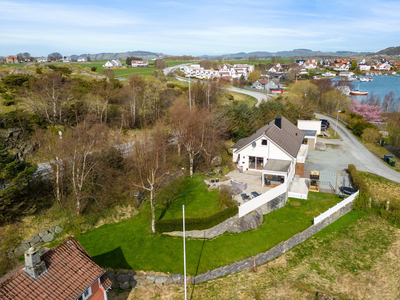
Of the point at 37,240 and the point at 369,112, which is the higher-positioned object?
the point at 369,112

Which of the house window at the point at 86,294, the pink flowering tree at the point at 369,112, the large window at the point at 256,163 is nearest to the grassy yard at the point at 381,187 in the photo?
the large window at the point at 256,163

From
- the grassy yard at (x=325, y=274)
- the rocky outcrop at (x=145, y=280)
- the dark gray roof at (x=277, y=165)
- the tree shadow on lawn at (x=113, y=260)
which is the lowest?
the grassy yard at (x=325, y=274)

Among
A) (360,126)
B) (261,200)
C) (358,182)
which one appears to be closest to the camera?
(261,200)

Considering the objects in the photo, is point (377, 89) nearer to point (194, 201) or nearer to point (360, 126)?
point (360, 126)

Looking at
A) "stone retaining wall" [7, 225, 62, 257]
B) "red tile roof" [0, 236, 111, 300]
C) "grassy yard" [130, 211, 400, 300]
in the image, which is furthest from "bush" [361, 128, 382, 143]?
"stone retaining wall" [7, 225, 62, 257]

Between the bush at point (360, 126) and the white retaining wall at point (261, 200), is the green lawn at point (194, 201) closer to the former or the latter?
the white retaining wall at point (261, 200)

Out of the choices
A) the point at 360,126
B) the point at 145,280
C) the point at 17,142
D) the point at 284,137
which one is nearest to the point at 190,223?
the point at 145,280

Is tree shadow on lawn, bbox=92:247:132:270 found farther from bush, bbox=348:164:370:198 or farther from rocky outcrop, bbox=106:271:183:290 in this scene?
bush, bbox=348:164:370:198
